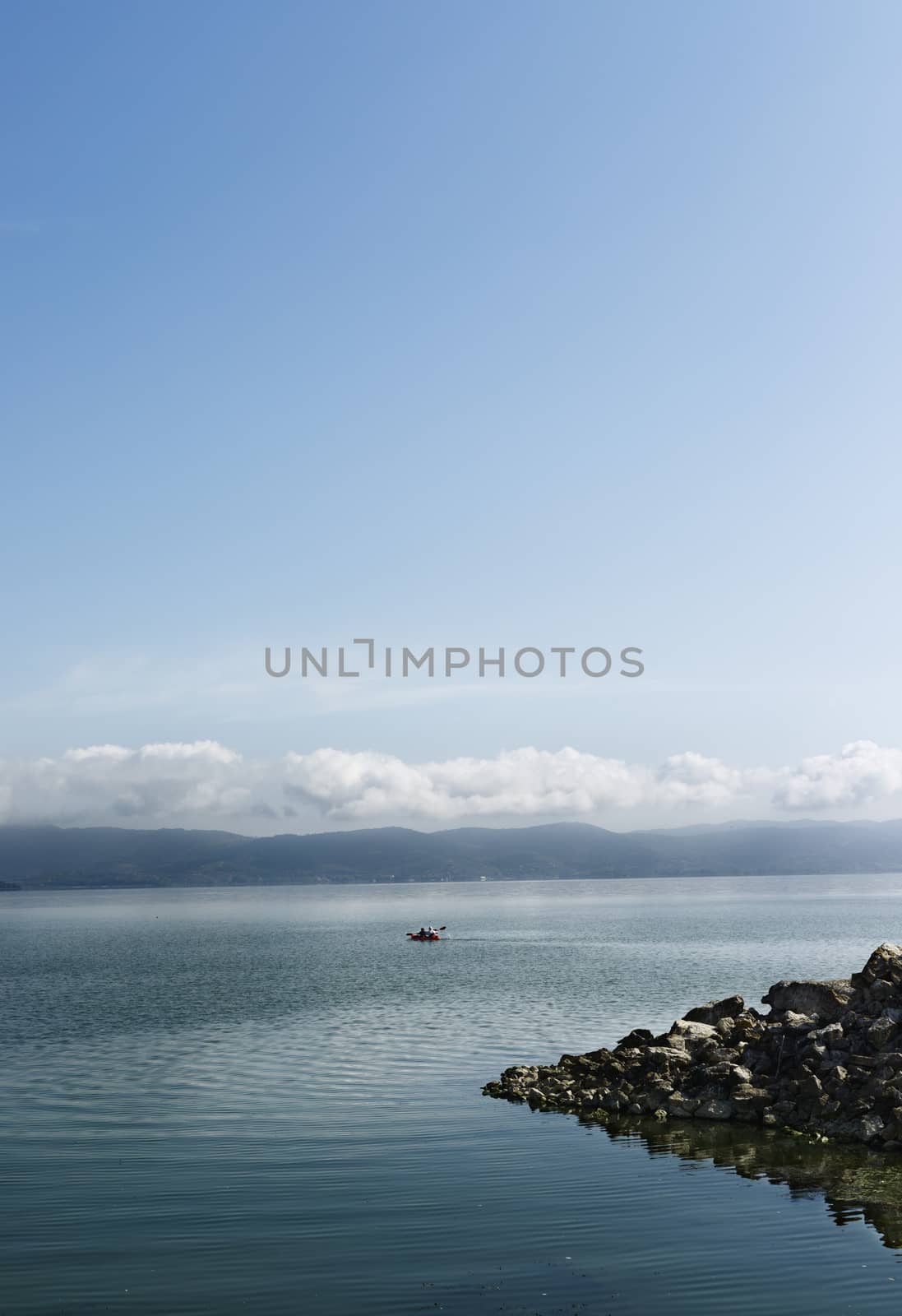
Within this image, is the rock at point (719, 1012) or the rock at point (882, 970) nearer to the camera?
the rock at point (882, 970)

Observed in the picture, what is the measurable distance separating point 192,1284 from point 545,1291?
7068 millimetres

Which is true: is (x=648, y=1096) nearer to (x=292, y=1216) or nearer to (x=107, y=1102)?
(x=292, y=1216)

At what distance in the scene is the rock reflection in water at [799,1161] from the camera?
27.2m

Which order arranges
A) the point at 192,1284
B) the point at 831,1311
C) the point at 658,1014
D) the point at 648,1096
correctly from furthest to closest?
the point at 658,1014 → the point at 648,1096 → the point at 192,1284 → the point at 831,1311

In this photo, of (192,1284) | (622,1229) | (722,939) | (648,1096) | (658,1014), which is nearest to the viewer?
(192,1284)

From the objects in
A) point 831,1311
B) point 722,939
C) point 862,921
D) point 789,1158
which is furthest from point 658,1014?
point 862,921

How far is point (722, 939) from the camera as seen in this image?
146 meters

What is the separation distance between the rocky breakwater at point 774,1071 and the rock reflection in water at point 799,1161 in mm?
902

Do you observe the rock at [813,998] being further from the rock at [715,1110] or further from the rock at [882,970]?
the rock at [715,1110]

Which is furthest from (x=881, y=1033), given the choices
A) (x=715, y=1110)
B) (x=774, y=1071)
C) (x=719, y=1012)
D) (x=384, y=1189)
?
(x=384, y=1189)

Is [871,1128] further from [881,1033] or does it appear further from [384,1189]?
[384,1189]

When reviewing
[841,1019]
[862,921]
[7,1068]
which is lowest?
[862,921]

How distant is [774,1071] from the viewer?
39500 mm

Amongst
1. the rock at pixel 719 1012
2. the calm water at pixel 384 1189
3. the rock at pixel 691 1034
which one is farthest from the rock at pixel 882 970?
the calm water at pixel 384 1189
